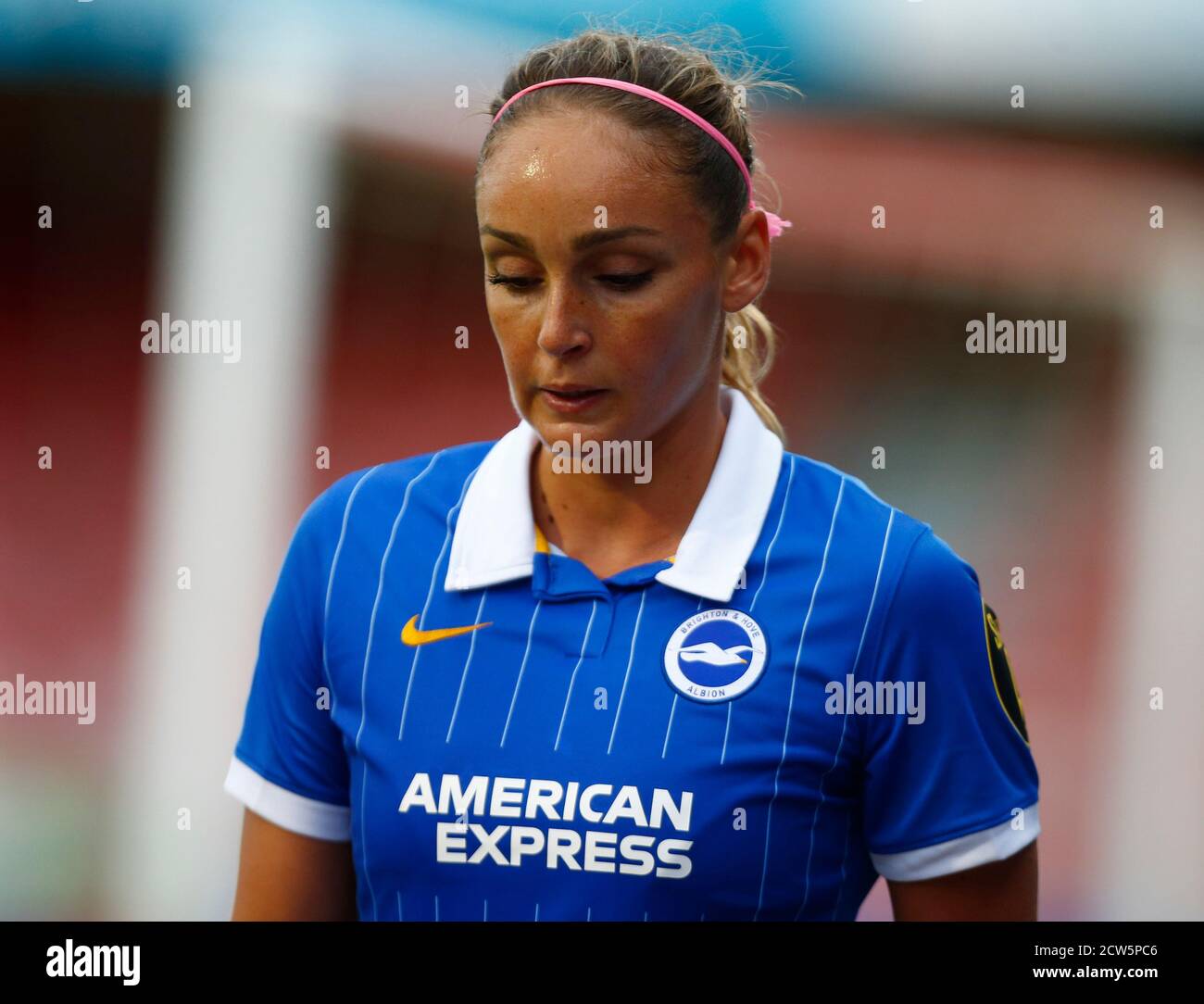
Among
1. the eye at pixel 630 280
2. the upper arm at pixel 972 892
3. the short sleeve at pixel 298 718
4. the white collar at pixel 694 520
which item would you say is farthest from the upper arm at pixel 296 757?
the upper arm at pixel 972 892

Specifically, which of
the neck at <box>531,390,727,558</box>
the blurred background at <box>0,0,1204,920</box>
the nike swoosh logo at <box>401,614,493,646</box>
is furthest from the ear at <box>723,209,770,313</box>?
the blurred background at <box>0,0,1204,920</box>

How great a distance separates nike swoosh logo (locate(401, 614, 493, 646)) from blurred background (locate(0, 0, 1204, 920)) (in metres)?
0.96

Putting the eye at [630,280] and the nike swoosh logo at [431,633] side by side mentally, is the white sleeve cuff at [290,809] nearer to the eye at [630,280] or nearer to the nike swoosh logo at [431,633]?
the nike swoosh logo at [431,633]

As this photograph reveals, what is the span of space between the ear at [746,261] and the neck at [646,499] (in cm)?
11

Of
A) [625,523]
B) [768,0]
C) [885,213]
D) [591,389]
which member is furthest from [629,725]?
[885,213]

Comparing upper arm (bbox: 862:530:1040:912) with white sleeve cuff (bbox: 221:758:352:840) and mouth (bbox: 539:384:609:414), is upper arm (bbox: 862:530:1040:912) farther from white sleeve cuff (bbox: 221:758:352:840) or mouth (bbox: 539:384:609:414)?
white sleeve cuff (bbox: 221:758:352:840)

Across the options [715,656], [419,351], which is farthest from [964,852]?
[419,351]

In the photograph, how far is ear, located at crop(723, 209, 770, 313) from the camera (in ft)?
4.43

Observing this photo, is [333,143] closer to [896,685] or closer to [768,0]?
[768,0]

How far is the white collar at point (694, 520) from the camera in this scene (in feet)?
4.38

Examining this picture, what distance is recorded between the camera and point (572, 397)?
129cm

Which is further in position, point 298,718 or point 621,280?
point 298,718

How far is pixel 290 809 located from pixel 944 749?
687mm

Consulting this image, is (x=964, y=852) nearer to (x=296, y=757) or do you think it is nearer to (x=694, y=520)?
(x=694, y=520)
